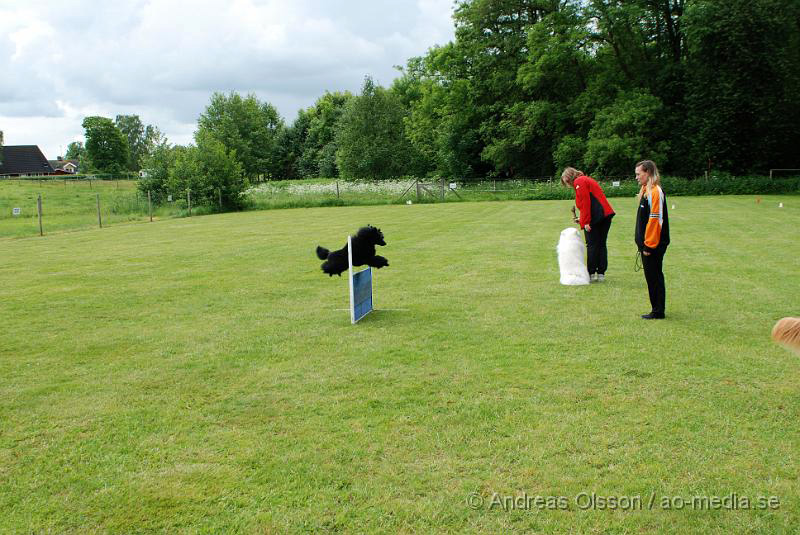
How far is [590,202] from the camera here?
1013 centimetres

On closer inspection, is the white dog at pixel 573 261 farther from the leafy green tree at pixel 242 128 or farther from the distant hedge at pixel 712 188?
the leafy green tree at pixel 242 128

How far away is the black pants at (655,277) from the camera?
25.6 ft

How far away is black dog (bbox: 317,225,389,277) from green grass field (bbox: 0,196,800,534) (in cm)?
68

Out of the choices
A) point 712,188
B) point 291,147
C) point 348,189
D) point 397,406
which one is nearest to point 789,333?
point 397,406

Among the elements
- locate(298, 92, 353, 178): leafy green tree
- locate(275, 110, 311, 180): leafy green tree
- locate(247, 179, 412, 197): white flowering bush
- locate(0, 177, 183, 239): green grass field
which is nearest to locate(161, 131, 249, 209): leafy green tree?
locate(0, 177, 183, 239): green grass field

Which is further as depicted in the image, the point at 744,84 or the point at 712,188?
the point at 744,84

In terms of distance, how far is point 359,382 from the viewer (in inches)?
223

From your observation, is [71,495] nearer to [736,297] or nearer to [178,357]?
[178,357]

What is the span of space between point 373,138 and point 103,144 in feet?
180

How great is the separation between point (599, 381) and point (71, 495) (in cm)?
424

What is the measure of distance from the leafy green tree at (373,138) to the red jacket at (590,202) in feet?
168

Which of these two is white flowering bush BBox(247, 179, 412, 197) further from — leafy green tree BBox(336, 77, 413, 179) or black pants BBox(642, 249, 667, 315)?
black pants BBox(642, 249, 667, 315)

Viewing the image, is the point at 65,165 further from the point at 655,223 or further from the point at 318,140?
the point at 655,223

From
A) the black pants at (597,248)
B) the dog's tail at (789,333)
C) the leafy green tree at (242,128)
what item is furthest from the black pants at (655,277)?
the leafy green tree at (242,128)
